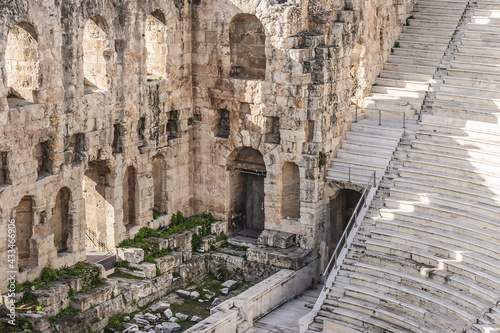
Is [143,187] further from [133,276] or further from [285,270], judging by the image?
[285,270]

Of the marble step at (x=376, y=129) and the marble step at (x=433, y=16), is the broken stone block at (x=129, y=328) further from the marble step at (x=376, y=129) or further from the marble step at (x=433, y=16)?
the marble step at (x=433, y=16)

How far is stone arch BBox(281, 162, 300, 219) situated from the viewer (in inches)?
1271

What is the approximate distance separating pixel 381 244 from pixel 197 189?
794cm

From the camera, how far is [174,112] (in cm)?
3275

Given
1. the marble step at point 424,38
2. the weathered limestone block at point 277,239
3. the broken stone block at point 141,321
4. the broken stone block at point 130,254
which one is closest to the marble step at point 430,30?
the marble step at point 424,38

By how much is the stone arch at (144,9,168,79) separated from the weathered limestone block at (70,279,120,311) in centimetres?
770

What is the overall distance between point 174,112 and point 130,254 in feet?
18.1

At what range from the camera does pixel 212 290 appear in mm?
31031

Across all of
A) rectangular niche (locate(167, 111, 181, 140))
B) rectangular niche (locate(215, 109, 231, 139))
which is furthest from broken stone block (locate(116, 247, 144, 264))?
rectangular niche (locate(215, 109, 231, 139))

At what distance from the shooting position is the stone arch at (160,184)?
32.7 m

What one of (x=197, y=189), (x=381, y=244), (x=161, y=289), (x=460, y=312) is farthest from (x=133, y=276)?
(x=460, y=312)

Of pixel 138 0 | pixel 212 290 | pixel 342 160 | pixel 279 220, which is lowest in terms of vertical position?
pixel 212 290

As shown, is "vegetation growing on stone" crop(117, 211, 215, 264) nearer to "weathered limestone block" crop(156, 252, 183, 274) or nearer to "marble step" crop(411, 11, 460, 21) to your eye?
"weathered limestone block" crop(156, 252, 183, 274)

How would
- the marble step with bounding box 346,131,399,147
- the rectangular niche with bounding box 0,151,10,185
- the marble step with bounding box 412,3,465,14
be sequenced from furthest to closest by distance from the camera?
the marble step with bounding box 412,3,465,14 → the marble step with bounding box 346,131,399,147 → the rectangular niche with bounding box 0,151,10,185
